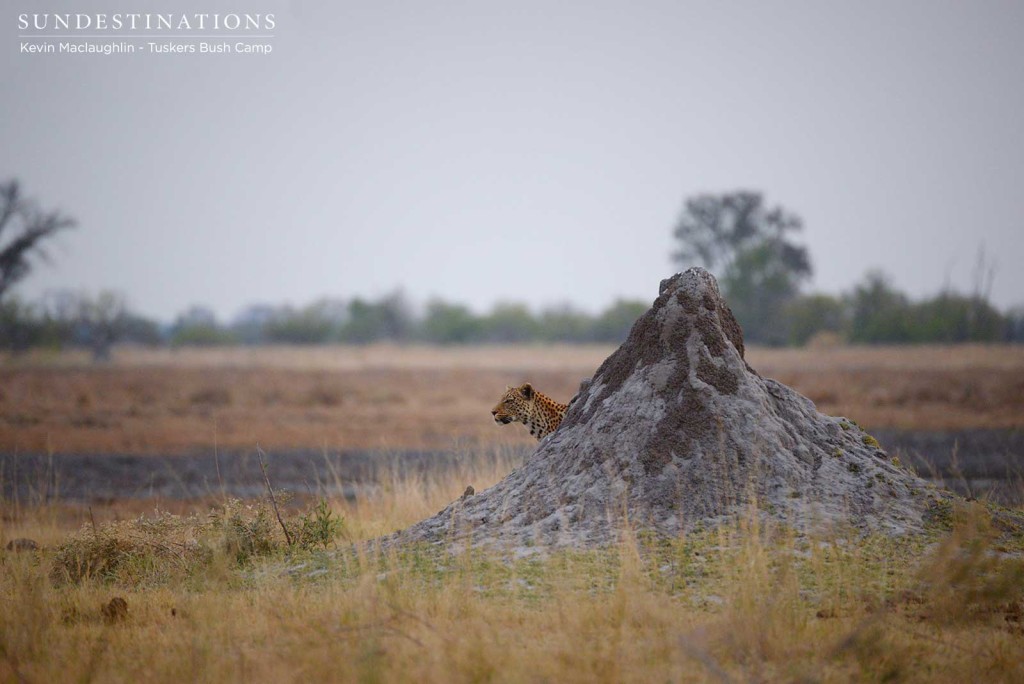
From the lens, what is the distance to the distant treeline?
5759 cm

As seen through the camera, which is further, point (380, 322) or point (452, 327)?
point (380, 322)

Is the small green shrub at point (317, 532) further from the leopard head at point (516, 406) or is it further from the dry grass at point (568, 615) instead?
the leopard head at point (516, 406)

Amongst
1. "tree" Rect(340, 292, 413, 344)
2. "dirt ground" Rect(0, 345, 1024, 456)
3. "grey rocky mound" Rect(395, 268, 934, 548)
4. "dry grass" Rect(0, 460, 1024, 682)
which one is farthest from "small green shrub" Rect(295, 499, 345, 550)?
"tree" Rect(340, 292, 413, 344)

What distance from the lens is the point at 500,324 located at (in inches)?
3489

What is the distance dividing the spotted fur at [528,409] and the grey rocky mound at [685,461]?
2157 mm

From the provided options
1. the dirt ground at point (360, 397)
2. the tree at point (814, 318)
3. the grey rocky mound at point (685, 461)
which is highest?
the tree at point (814, 318)

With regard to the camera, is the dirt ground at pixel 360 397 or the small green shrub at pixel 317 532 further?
the dirt ground at pixel 360 397

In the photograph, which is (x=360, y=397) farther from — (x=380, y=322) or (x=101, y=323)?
(x=380, y=322)

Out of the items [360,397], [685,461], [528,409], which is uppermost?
[528,409]

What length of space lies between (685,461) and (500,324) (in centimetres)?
8144

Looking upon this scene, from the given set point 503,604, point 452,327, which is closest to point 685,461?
point 503,604

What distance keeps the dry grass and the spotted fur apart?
3.27 metres

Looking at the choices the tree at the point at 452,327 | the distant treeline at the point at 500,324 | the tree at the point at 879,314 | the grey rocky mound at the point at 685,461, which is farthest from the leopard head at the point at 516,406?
the tree at the point at 452,327

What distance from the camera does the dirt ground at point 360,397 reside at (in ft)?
77.2
